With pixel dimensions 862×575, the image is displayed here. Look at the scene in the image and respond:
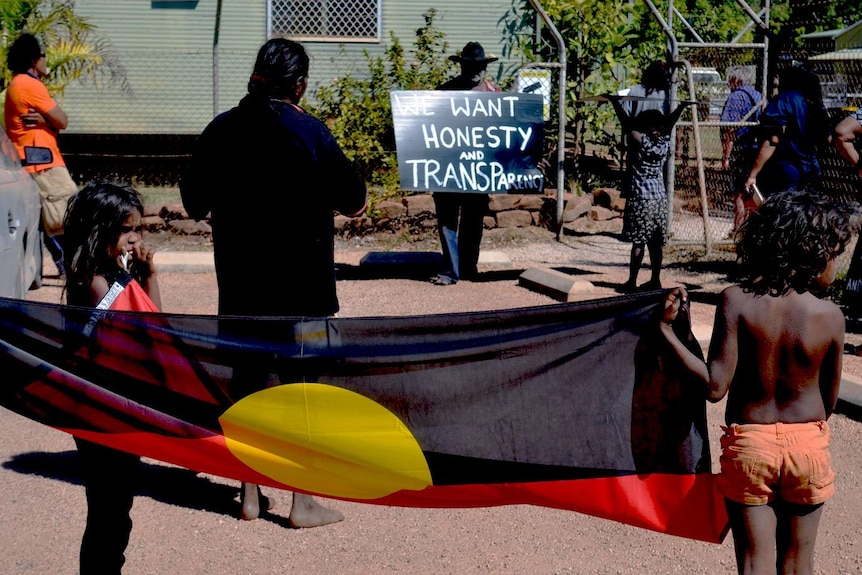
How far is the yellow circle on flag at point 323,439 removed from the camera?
350 cm

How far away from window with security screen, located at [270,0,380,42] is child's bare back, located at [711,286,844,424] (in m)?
12.6

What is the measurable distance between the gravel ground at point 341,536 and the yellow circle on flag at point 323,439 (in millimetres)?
716

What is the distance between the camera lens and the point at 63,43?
44.9 ft

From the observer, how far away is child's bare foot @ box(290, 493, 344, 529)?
4.42 meters

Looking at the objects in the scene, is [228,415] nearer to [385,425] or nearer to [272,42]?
[385,425]

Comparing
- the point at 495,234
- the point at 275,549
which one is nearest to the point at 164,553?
the point at 275,549

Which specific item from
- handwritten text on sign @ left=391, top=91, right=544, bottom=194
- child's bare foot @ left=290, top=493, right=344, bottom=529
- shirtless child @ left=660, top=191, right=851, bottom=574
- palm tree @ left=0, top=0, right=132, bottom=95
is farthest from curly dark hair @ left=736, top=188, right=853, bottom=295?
palm tree @ left=0, top=0, right=132, bottom=95

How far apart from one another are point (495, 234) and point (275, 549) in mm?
8133

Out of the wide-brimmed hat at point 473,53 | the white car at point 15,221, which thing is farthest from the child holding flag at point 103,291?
the wide-brimmed hat at point 473,53

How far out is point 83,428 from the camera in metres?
3.42

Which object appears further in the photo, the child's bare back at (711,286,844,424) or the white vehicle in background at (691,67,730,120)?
the white vehicle in background at (691,67,730,120)

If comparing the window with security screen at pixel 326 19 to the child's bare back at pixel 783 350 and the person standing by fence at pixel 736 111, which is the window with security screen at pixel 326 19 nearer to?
the person standing by fence at pixel 736 111

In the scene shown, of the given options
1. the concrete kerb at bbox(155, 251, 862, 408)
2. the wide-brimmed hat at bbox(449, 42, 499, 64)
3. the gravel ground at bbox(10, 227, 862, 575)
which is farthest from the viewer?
the wide-brimmed hat at bbox(449, 42, 499, 64)

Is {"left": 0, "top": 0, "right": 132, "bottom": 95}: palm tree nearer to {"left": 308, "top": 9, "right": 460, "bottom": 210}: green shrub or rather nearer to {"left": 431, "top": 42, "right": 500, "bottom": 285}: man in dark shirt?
{"left": 308, "top": 9, "right": 460, "bottom": 210}: green shrub
